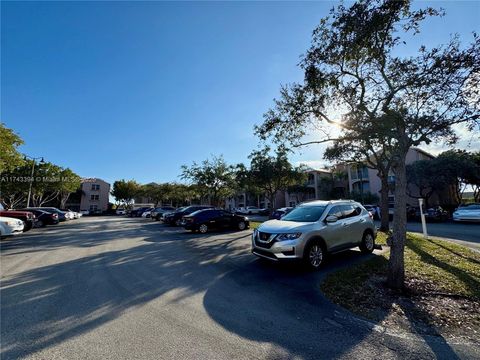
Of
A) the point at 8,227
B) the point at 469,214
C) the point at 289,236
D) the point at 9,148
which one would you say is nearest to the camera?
the point at 289,236

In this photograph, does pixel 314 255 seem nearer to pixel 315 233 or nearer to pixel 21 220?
pixel 315 233

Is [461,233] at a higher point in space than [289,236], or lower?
lower

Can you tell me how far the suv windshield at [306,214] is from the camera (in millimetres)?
7462

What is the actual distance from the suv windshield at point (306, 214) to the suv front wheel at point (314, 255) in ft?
2.51

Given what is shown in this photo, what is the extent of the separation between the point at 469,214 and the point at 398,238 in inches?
789

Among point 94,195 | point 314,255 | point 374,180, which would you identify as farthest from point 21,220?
point 94,195

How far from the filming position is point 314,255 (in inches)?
268

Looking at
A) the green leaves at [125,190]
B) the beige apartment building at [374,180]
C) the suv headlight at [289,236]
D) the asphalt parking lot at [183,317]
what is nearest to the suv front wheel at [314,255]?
the asphalt parking lot at [183,317]

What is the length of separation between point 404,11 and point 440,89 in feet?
7.25

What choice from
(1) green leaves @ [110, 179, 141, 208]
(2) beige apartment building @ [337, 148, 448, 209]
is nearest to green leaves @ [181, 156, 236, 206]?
(2) beige apartment building @ [337, 148, 448, 209]

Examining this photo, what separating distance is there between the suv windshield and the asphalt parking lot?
55.1 inches

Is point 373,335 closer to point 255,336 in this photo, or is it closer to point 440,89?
point 255,336

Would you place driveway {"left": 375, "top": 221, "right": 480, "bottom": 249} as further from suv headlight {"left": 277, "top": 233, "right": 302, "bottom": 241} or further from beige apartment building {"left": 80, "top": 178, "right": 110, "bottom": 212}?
beige apartment building {"left": 80, "top": 178, "right": 110, "bottom": 212}

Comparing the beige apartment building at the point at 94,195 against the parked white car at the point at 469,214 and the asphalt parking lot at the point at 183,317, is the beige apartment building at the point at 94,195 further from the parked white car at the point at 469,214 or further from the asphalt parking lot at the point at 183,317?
the parked white car at the point at 469,214
